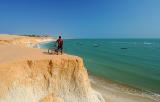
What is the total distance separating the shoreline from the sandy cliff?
6.05 meters

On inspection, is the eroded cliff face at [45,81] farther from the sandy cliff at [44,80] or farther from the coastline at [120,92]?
the coastline at [120,92]

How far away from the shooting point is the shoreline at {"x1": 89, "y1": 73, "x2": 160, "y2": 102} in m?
18.2

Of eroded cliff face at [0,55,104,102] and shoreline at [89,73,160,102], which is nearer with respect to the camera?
eroded cliff face at [0,55,104,102]

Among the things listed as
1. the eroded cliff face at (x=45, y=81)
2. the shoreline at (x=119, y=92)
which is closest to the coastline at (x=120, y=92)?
the shoreline at (x=119, y=92)

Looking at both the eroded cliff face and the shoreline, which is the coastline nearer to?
the shoreline

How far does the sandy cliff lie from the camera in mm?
10961

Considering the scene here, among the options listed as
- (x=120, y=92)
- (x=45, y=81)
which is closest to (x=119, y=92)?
(x=120, y=92)

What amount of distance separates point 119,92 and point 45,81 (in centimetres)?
1027

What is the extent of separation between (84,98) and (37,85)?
9.35 ft

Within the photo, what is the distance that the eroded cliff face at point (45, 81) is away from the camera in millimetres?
10953

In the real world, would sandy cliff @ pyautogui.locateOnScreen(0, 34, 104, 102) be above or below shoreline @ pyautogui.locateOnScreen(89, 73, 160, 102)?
above

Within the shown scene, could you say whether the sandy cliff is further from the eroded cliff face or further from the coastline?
the coastline

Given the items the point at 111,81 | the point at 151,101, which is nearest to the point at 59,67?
the point at 151,101

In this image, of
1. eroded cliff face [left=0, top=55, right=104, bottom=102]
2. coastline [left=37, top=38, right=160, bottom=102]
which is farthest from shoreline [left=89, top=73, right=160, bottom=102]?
eroded cliff face [left=0, top=55, right=104, bottom=102]
